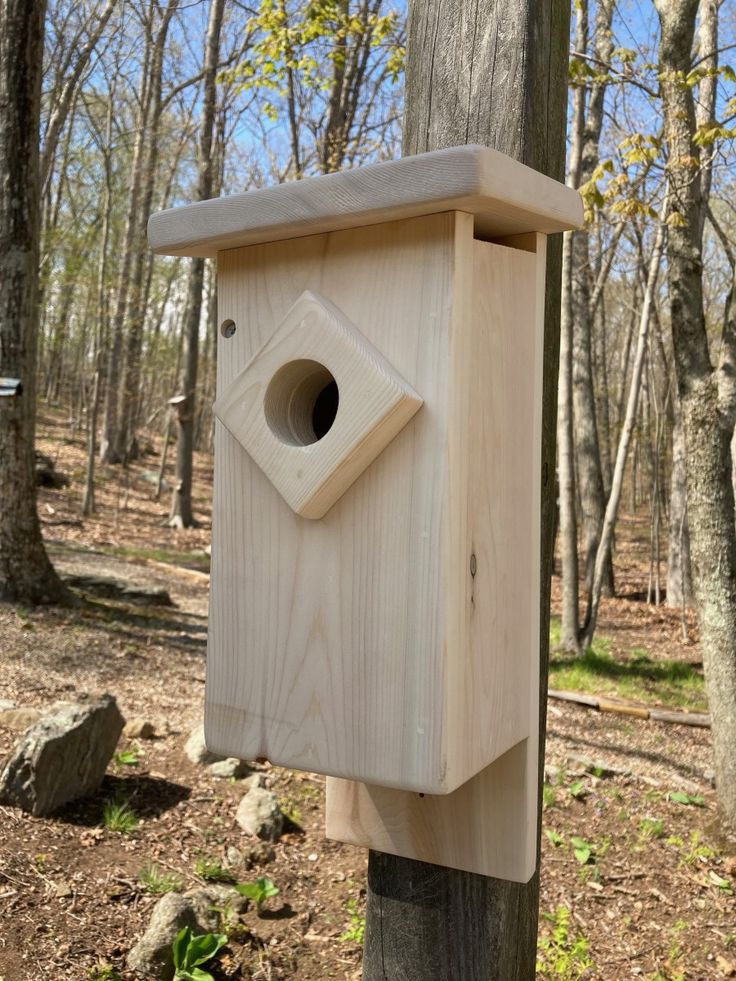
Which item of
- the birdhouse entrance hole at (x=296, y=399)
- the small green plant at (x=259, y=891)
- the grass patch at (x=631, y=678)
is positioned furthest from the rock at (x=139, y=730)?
the grass patch at (x=631, y=678)

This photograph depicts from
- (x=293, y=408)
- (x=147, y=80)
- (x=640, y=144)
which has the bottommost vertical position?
(x=293, y=408)

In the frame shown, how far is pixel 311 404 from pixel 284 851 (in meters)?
2.55

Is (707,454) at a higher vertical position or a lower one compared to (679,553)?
higher

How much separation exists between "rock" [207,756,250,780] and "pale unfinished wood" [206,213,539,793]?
2.75 metres

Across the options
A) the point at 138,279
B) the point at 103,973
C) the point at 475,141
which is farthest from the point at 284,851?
the point at 138,279

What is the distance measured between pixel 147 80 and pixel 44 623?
13.7m

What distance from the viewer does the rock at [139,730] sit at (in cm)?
441

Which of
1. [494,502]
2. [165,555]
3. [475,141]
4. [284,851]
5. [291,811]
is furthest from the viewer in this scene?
[165,555]

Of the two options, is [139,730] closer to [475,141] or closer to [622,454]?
[475,141]

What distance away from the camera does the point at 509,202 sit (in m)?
1.28

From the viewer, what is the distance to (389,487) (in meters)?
1.33

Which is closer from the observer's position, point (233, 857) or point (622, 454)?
point (233, 857)

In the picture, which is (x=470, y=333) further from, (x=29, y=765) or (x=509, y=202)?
(x=29, y=765)

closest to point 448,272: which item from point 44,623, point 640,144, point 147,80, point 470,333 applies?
point 470,333
